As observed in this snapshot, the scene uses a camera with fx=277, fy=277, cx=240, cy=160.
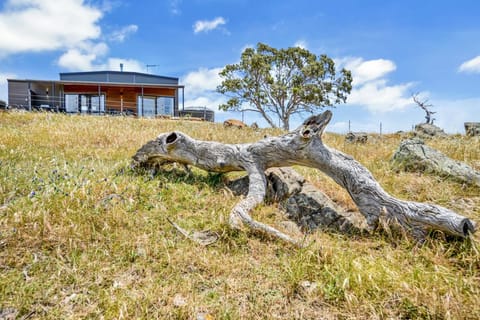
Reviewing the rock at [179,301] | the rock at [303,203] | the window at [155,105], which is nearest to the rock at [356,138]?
the rock at [303,203]

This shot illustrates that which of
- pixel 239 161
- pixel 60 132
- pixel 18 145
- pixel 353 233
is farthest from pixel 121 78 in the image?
pixel 353 233

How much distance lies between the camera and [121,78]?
26.5m

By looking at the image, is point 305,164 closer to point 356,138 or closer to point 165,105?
point 356,138

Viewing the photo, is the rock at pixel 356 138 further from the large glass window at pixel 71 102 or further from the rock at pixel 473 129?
the large glass window at pixel 71 102

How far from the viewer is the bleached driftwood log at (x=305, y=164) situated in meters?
3.02

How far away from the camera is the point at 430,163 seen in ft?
17.9

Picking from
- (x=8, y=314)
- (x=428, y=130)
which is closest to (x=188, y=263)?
(x=8, y=314)

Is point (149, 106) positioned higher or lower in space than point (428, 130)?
higher

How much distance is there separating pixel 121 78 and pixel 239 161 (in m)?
26.2

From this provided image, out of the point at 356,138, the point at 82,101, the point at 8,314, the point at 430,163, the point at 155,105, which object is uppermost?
the point at 82,101

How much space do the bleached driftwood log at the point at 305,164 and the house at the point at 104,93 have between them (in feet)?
69.1

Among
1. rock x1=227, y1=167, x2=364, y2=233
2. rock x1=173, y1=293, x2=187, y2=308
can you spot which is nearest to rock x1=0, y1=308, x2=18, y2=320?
rock x1=173, y1=293, x2=187, y2=308

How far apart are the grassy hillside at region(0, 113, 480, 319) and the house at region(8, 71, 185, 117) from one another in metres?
22.1

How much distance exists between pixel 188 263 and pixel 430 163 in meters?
5.20
